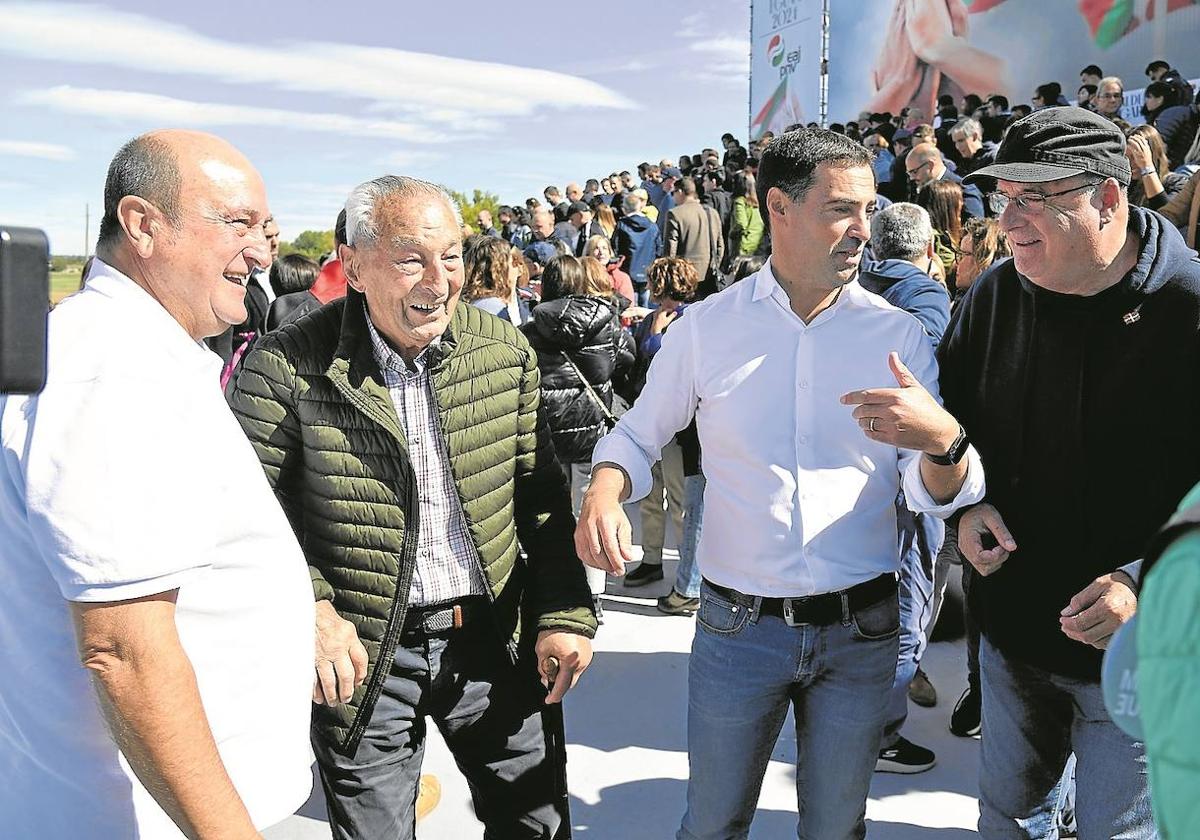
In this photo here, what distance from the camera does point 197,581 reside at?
4.25 feet

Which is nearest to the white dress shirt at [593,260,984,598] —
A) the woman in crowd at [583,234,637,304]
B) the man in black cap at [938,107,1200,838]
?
the man in black cap at [938,107,1200,838]

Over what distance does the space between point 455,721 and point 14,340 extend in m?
1.58

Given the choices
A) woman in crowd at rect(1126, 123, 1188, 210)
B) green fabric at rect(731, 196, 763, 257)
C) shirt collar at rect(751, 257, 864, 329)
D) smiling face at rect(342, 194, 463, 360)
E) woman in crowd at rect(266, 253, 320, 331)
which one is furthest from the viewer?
green fabric at rect(731, 196, 763, 257)

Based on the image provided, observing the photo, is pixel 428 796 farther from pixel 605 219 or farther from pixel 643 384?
pixel 605 219

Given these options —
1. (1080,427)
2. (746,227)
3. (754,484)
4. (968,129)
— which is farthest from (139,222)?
(746,227)

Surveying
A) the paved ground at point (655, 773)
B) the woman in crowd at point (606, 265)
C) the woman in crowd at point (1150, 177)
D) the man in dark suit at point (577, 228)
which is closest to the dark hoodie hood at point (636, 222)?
the man in dark suit at point (577, 228)

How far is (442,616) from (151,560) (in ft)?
3.20

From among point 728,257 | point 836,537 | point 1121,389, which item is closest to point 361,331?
point 836,537

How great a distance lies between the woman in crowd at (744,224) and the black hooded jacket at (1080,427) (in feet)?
25.0

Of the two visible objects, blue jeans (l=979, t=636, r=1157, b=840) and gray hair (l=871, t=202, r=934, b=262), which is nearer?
blue jeans (l=979, t=636, r=1157, b=840)

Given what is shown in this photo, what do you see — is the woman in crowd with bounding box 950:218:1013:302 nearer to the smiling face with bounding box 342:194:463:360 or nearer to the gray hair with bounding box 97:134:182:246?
the smiling face with bounding box 342:194:463:360

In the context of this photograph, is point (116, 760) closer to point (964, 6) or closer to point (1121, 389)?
point (1121, 389)

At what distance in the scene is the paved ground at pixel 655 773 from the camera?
10.1ft

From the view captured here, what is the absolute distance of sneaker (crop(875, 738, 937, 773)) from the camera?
3.33 metres
